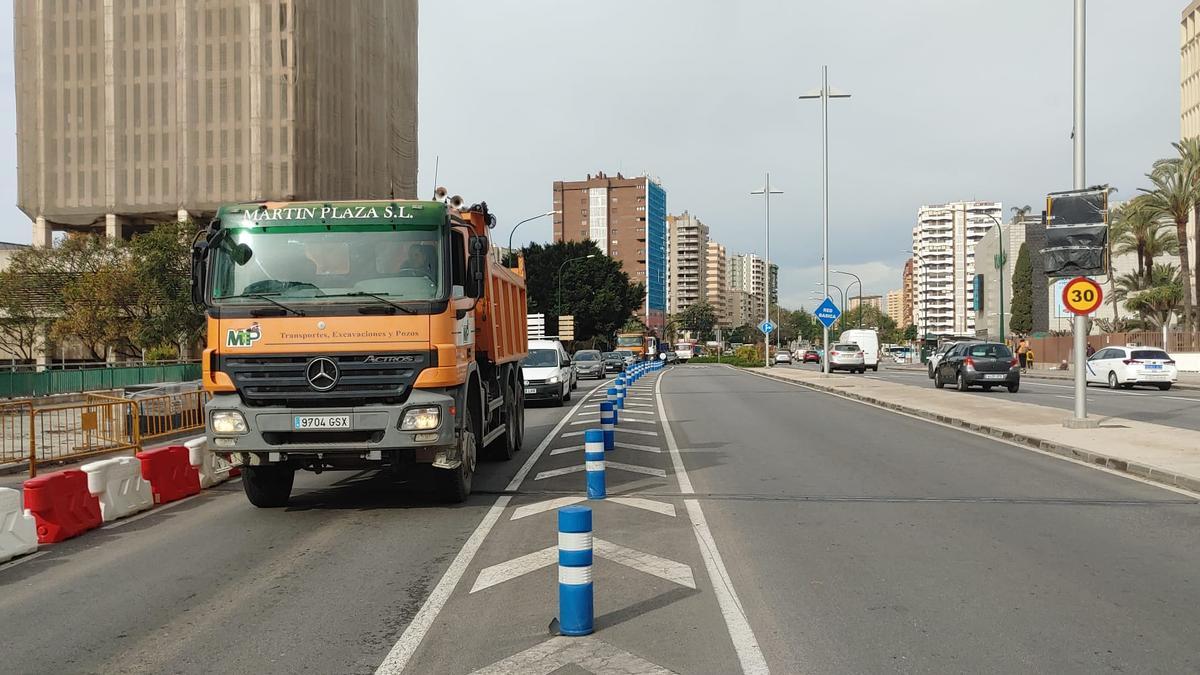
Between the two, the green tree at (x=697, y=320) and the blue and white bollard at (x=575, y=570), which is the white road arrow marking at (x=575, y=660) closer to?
the blue and white bollard at (x=575, y=570)

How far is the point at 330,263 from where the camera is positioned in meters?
8.90

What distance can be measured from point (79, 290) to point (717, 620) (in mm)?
45561

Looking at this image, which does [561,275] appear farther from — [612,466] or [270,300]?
[270,300]

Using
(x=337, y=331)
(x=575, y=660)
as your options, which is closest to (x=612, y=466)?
(x=337, y=331)

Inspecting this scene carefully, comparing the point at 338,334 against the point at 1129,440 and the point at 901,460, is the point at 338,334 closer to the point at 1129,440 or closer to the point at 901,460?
the point at 901,460

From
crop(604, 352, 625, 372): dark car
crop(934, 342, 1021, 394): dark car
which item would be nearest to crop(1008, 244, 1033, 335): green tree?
crop(604, 352, 625, 372): dark car

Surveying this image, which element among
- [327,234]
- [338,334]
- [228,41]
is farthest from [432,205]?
[228,41]

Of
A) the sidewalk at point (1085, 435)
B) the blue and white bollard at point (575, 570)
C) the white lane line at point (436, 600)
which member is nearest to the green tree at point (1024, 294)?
the sidewalk at point (1085, 435)

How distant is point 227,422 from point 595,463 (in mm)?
3524

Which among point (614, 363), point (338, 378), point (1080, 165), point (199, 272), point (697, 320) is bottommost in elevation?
point (614, 363)

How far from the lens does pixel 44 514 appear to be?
835 centimetres

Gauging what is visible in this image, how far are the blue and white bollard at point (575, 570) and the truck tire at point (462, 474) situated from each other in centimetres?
412

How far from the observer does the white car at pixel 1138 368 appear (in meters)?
31.0

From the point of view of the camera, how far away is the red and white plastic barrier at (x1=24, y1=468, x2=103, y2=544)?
27.3 feet
